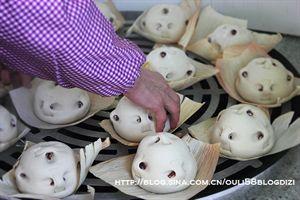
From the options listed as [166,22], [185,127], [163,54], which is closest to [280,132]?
[185,127]

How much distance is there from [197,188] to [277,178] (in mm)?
143

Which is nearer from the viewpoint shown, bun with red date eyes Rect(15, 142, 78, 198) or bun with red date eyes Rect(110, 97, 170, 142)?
bun with red date eyes Rect(15, 142, 78, 198)

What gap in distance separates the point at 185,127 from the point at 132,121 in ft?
0.36

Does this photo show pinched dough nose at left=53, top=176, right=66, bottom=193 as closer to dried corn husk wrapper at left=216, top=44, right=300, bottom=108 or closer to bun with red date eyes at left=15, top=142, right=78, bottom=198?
bun with red date eyes at left=15, top=142, right=78, bottom=198

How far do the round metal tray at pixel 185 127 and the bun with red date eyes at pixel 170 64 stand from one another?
35mm

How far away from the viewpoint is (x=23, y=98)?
1016mm

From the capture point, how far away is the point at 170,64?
1027 mm

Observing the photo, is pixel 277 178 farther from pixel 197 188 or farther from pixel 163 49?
pixel 163 49

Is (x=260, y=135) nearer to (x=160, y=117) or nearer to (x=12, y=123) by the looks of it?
(x=160, y=117)

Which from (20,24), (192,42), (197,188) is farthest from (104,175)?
(192,42)

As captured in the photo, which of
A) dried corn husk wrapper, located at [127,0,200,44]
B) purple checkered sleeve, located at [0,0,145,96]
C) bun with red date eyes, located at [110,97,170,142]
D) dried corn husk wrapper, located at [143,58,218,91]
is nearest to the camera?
purple checkered sleeve, located at [0,0,145,96]

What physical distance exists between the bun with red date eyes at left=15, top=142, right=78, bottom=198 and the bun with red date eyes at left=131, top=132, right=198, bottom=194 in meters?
0.10

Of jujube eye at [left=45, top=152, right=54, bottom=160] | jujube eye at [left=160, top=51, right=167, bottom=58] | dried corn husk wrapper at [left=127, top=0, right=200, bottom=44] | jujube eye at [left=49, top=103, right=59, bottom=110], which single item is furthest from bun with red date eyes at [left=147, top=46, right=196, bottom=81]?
jujube eye at [left=45, top=152, right=54, bottom=160]

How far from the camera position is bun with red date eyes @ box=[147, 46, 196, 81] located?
1.03m
